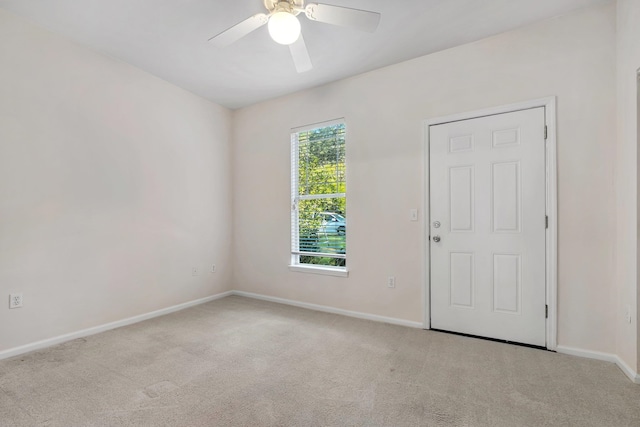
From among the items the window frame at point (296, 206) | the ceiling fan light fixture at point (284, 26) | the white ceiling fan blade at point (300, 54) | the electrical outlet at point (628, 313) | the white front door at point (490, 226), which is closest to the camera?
the ceiling fan light fixture at point (284, 26)

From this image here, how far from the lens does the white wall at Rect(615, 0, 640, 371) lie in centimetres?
200

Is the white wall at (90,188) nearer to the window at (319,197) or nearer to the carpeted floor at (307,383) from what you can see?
the carpeted floor at (307,383)

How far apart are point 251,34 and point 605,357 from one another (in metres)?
3.90

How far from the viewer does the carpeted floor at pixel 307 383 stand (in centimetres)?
167

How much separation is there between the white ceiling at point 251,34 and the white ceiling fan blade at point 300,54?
368mm

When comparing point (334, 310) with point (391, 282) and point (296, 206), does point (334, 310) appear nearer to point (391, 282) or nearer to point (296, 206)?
point (391, 282)

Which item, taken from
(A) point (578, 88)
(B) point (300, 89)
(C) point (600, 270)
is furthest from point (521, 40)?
(B) point (300, 89)

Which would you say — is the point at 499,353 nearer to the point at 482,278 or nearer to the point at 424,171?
the point at 482,278

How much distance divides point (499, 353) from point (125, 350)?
312 centimetres

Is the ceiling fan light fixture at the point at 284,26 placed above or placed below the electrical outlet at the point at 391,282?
above

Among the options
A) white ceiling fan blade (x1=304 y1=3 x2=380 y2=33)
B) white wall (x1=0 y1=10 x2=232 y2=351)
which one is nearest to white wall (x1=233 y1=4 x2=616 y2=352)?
white wall (x1=0 y1=10 x2=232 y2=351)

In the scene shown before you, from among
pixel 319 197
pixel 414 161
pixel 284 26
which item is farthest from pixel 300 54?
pixel 319 197

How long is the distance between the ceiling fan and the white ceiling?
0.32 meters

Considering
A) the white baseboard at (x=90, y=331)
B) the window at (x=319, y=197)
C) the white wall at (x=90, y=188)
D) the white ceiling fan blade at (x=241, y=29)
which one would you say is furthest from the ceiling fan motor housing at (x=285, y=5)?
the white baseboard at (x=90, y=331)
